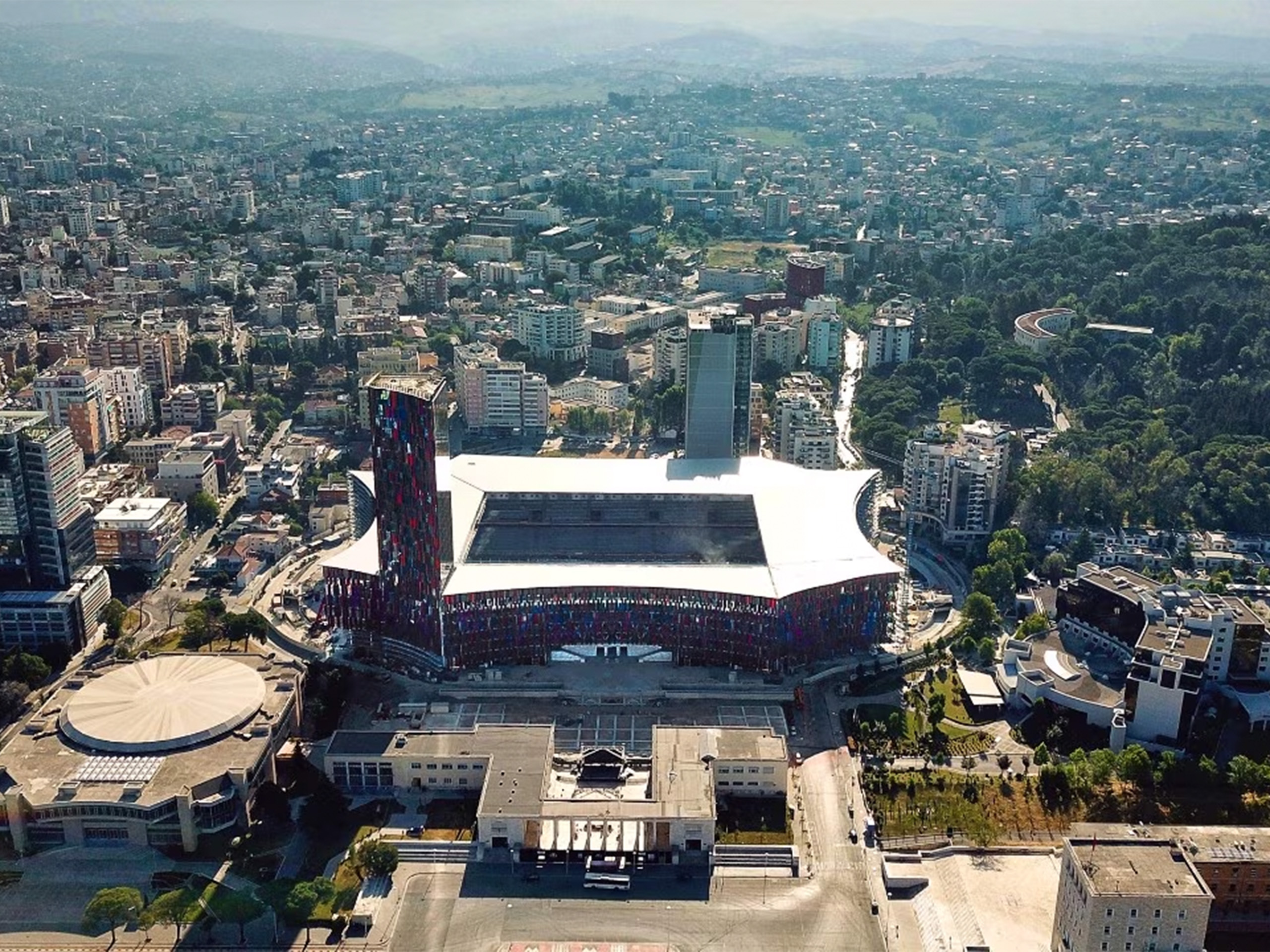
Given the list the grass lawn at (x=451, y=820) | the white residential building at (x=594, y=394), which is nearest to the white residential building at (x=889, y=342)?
the white residential building at (x=594, y=394)

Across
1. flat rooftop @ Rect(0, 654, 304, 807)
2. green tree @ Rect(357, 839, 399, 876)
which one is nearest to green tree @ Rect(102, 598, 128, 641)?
flat rooftop @ Rect(0, 654, 304, 807)

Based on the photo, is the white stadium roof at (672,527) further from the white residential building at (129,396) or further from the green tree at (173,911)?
the white residential building at (129,396)

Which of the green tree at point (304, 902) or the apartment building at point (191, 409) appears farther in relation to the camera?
the apartment building at point (191, 409)

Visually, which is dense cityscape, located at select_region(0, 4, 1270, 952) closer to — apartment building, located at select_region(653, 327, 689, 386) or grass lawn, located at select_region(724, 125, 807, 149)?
apartment building, located at select_region(653, 327, 689, 386)

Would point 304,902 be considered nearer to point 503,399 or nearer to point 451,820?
point 451,820

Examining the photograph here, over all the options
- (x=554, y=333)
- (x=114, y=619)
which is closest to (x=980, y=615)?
(x=114, y=619)
